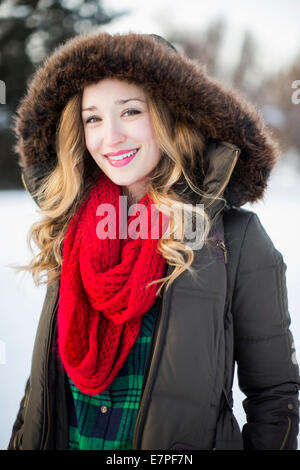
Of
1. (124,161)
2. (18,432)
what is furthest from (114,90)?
(18,432)

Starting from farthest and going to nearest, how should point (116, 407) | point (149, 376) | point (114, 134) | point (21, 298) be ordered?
point (21, 298), point (114, 134), point (116, 407), point (149, 376)

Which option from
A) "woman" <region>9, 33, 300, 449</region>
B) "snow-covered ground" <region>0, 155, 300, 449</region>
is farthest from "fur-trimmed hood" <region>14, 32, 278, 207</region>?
"snow-covered ground" <region>0, 155, 300, 449</region>

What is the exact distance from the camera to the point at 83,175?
176 centimetres

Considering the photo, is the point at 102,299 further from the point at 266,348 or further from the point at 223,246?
the point at 266,348

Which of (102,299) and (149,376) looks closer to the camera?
(149,376)

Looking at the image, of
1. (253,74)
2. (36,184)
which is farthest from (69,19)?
(36,184)

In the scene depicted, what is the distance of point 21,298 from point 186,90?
7.53 ft

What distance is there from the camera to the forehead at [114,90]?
1446 mm

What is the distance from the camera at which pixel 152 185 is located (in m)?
1.51

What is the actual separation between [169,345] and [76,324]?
0.33m

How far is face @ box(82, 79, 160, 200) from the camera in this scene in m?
1.45

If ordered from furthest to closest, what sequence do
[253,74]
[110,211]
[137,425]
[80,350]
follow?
[253,74], [110,211], [80,350], [137,425]

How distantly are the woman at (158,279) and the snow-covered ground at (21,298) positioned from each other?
11.4 inches
